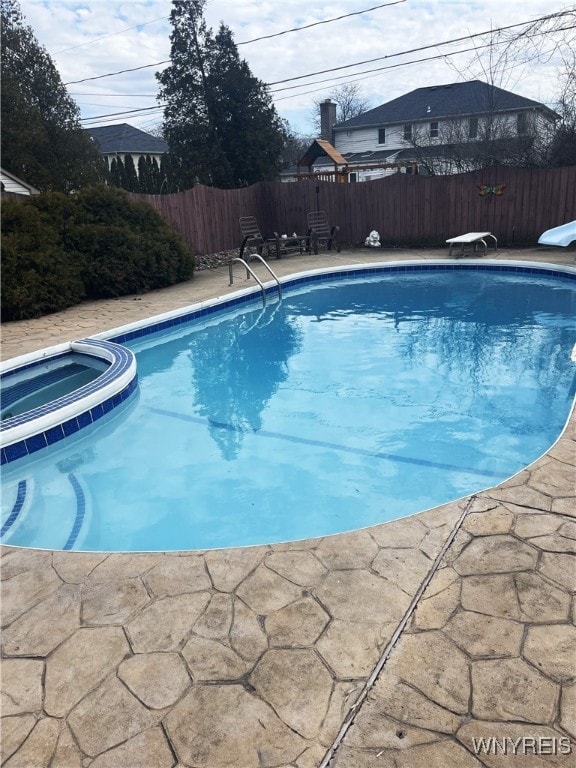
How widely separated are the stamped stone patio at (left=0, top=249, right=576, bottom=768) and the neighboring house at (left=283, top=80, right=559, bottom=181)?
1318 centimetres

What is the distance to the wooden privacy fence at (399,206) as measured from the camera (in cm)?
1153

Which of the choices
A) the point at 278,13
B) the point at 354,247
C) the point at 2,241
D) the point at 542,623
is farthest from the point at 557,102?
the point at 542,623

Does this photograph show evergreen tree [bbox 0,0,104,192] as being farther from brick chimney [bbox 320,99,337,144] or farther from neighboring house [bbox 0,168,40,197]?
brick chimney [bbox 320,99,337,144]

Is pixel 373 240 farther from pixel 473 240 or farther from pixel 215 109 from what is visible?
pixel 215 109

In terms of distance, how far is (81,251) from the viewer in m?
8.85

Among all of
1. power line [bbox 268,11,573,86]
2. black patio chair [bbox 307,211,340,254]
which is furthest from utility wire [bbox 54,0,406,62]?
black patio chair [bbox 307,211,340,254]

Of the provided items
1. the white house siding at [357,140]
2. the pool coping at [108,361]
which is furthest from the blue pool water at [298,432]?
the white house siding at [357,140]

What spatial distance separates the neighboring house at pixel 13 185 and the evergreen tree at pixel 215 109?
5696 millimetres

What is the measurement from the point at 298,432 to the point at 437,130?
2820cm

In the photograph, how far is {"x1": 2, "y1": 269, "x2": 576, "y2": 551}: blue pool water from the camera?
3535 millimetres

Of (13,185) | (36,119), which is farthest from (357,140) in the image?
(13,185)

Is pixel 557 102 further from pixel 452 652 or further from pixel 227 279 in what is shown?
pixel 452 652

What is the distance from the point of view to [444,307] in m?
8.52

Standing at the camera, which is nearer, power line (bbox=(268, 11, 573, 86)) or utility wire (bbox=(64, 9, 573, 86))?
utility wire (bbox=(64, 9, 573, 86))
